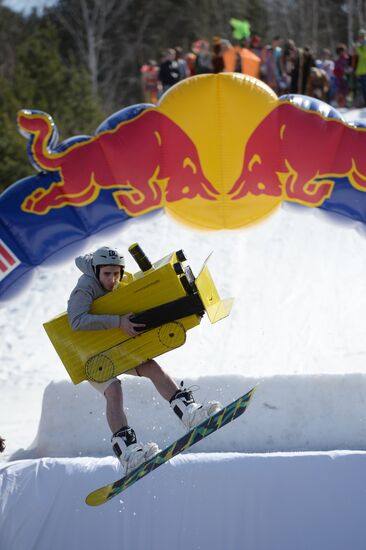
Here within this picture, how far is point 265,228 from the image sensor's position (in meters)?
13.1

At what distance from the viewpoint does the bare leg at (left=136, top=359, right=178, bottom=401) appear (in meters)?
5.61

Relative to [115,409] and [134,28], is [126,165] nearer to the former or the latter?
[115,409]

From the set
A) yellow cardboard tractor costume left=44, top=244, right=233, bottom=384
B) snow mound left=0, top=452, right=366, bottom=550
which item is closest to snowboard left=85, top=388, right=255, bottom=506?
yellow cardboard tractor costume left=44, top=244, right=233, bottom=384

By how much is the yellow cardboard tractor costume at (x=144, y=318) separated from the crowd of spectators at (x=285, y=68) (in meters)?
8.78

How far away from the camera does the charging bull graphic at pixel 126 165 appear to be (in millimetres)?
7012

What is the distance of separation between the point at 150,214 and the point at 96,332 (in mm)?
1846

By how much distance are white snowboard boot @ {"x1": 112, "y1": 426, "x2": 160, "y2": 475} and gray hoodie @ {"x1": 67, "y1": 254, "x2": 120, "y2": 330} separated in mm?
685

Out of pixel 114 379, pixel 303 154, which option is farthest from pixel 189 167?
pixel 114 379

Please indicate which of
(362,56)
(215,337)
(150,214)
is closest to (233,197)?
(150,214)

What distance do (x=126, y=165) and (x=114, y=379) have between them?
2.12m

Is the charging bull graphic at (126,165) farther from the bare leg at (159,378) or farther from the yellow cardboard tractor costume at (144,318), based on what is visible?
the bare leg at (159,378)

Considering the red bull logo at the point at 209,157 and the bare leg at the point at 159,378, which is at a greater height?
the red bull logo at the point at 209,157

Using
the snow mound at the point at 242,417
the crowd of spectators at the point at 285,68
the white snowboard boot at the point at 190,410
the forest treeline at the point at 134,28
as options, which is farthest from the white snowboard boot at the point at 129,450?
the forest treeline at the point at 134,28

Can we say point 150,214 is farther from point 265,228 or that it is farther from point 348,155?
point 265,228
